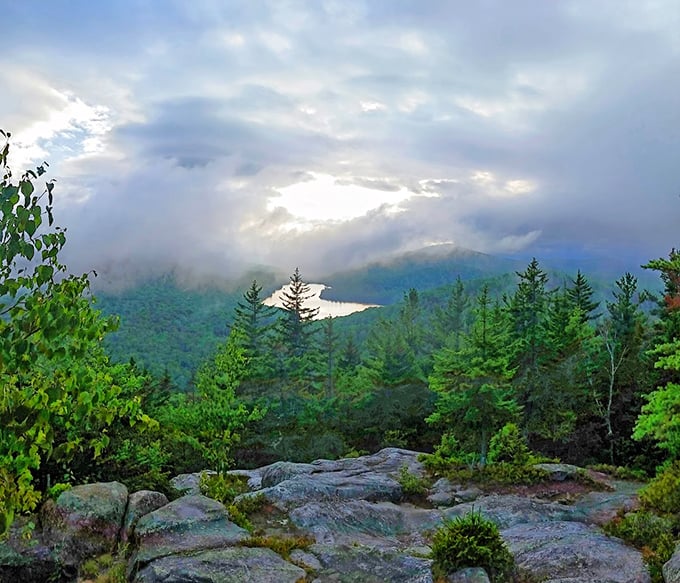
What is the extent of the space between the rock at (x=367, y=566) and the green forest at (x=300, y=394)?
571cm

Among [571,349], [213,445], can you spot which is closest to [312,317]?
[571,349]

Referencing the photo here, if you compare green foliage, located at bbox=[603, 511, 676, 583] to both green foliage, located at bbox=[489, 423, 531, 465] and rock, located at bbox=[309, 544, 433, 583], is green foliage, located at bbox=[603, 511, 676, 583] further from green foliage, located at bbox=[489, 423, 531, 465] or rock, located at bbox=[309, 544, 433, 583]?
green foliage, located at bbox=[489, 423, 531, 465]

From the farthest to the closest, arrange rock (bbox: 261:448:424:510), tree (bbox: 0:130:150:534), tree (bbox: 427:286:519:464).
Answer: tree (bbox: 427:286:519:464)
rock (bbox: 261:448:424:510)
tree (bbox: 0:130:150:534)

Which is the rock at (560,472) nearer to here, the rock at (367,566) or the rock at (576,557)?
the rock at (576,557)

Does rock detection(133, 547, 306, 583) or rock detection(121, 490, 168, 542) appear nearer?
rock detection(133, 547, 306, 583)

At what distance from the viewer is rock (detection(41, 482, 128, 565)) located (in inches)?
491

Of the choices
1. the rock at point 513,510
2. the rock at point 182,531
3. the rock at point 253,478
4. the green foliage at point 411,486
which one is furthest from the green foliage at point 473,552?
the rock at point 253,478

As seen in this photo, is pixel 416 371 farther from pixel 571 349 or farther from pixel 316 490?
pixel 316 490

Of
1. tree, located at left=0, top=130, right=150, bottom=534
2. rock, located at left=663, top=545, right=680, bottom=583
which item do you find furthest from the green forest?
rock, located at left=663, top=545, right=680, bottom=583

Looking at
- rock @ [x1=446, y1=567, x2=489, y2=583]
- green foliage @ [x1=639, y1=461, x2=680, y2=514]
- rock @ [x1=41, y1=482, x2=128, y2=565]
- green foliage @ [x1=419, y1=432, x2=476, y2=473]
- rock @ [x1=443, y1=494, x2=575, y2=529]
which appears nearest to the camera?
rock @ [x1=446, y1=567, x2=489, y2=583]

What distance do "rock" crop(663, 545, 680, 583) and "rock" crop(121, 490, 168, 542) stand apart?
1162 cm

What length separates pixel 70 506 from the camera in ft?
42.7

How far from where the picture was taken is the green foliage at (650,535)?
11500 mm

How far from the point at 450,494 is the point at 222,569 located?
11.0 m
